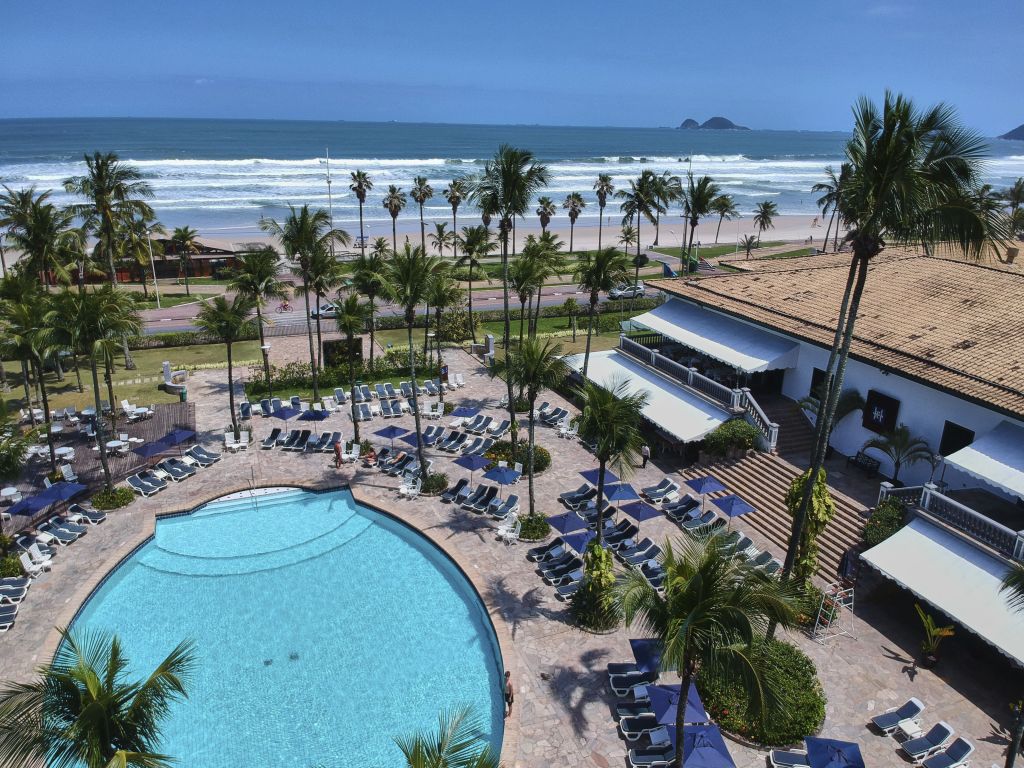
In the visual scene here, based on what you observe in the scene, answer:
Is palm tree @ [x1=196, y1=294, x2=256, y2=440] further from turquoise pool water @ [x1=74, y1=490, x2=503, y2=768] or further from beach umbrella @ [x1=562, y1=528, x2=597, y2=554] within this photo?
beach umbrella @ [x1=562, y1=528, x2=597, y2=554]

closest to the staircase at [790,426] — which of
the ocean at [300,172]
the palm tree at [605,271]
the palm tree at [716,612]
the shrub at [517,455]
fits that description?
the palm tree at [605,271]

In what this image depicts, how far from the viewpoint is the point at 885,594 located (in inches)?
754

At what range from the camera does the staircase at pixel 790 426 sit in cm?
2523

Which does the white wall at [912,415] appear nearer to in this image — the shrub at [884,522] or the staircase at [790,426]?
the staircase at [790,426]

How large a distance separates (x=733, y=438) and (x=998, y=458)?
8.36 m

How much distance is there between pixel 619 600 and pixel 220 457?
20.5 meters

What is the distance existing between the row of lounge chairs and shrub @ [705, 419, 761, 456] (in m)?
18.8

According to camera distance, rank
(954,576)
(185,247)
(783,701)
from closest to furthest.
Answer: (783,701) → (954,576) → (185,247)

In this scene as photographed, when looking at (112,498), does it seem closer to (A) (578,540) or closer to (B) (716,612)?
(A) (578,540)

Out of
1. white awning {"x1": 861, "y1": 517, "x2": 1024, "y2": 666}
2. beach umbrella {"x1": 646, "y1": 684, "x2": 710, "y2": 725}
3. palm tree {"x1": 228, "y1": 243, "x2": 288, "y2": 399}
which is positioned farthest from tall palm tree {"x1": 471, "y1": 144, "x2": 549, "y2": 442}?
white awning {"x1": 861, "y1": 517, "x2": 1024, "y2": 666}

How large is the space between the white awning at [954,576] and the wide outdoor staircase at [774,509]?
74.0 inches

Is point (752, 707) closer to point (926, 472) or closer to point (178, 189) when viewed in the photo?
point (926, 472)

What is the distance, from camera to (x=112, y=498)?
23719 mm

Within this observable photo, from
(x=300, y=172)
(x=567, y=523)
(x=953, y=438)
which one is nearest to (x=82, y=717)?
(x=567, y=523)
